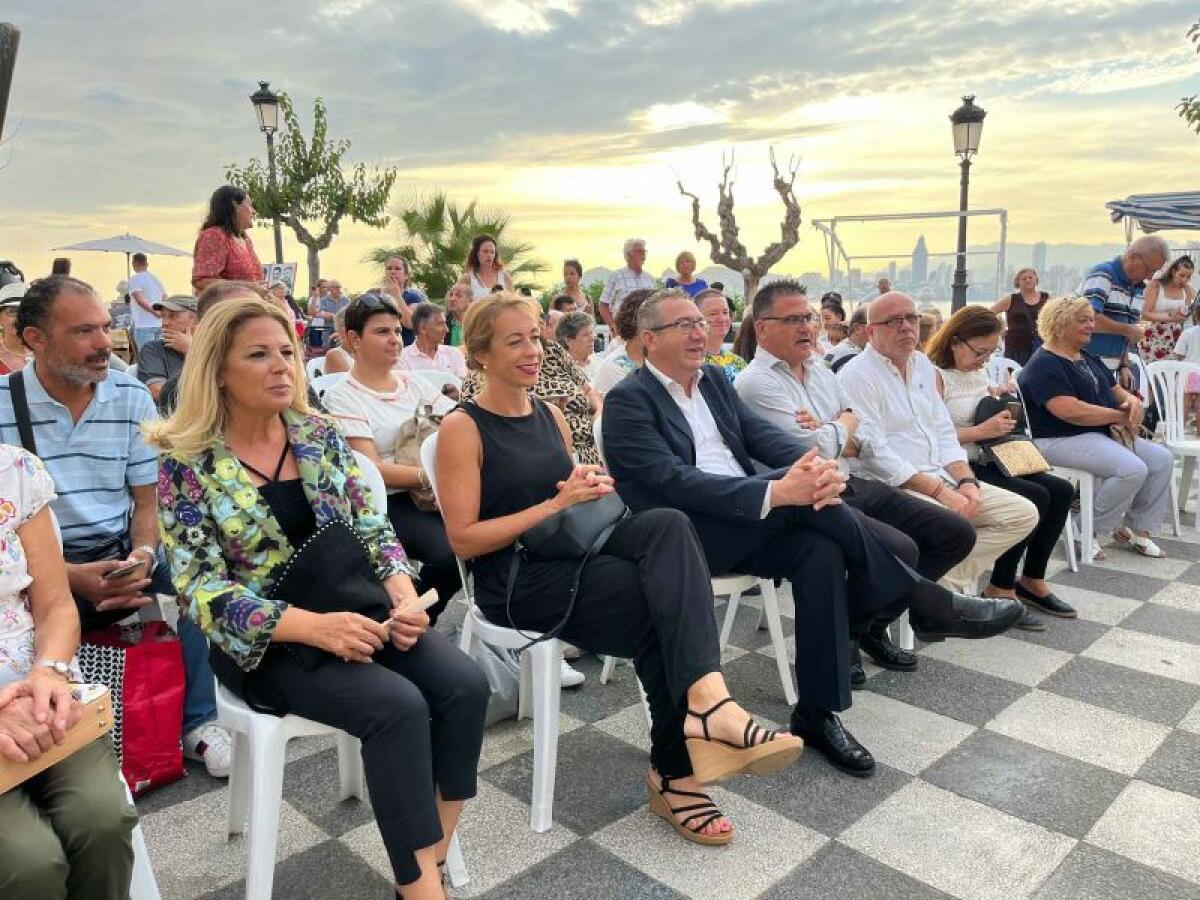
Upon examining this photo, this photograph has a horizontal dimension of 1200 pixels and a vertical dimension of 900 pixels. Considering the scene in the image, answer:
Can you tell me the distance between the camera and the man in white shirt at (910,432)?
3549mm

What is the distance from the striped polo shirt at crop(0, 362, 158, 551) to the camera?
2428 mm

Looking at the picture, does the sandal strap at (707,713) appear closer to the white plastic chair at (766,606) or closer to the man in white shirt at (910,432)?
the white plastic chair at (766,606)

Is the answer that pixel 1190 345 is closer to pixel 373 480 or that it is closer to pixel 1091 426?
pixel 1091 426

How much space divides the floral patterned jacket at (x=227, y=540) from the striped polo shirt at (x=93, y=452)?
61 centimetres

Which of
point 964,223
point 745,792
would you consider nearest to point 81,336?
point 745,792

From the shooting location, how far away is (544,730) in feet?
7.34

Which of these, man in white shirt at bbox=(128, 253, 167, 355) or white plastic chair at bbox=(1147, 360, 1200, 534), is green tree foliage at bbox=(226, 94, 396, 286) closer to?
man in white shirt at bbox=(128, 253, 167, 355)

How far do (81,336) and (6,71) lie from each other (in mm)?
1960

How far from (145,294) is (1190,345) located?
10736 millimetres

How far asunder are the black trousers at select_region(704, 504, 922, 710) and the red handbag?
1630 millimetres

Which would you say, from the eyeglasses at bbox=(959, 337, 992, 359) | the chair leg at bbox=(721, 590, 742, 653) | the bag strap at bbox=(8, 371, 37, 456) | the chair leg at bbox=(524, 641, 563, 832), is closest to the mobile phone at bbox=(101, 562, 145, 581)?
the bag strap at bbox=(8, 371, 37, 456)

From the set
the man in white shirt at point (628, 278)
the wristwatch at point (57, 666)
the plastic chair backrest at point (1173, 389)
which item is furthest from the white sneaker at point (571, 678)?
the man in white shirt at point (628, 278)

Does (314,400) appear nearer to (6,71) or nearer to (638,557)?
(638,557)

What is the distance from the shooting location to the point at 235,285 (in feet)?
9.61
